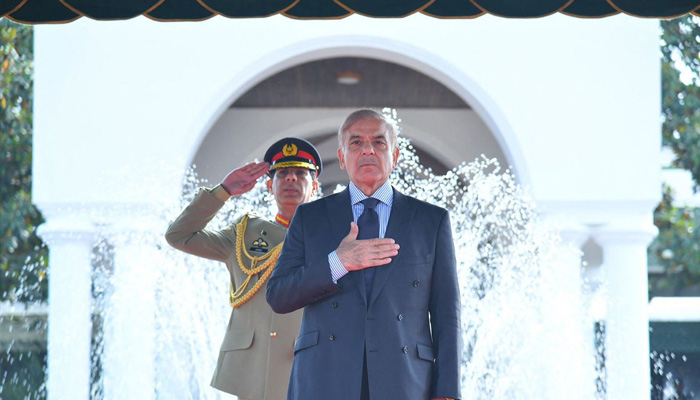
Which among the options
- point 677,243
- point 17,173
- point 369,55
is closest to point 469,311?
point 369,55

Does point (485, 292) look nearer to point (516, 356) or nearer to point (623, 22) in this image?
point (516, 356)

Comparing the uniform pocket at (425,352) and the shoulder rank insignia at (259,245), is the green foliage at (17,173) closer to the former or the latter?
the shoulder rank insignia at (259,245)

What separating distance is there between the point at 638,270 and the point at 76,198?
4629 millimetres

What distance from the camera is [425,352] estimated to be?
2551 millimetres

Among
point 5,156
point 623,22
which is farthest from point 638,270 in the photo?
point 5,156

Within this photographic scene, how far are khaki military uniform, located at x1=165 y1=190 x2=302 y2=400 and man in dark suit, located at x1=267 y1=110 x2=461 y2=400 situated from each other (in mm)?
832

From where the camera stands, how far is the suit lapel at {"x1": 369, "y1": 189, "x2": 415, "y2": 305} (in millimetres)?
2553

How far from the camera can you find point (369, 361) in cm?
251

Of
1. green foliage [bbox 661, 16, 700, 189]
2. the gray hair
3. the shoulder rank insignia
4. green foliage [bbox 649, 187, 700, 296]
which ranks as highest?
green foliage [bbox 661, 16, 700, 189]

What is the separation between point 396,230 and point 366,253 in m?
0.16

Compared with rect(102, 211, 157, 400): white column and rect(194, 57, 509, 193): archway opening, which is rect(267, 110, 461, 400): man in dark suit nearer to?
rect(102, 211, 157, 400): white column

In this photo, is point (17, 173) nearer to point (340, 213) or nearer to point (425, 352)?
point (340, 213)

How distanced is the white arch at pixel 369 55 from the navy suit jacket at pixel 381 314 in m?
6.37

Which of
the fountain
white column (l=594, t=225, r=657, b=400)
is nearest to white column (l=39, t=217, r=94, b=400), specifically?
the fountain
